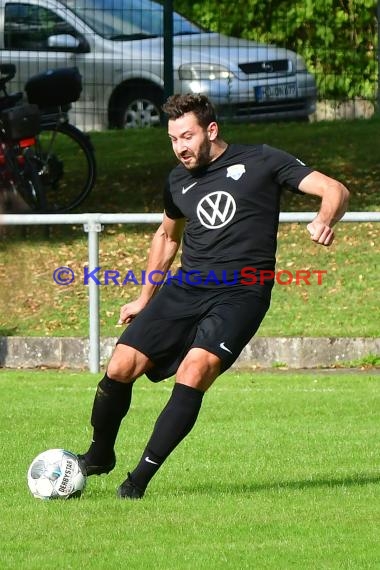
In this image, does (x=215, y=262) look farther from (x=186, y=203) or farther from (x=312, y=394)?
(x=312, y=394)

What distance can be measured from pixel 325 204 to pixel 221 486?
5.39ft

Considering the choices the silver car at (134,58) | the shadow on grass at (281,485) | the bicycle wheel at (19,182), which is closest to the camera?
the shadow on grass at (281,485)

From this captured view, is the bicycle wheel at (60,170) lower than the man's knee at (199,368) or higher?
lower

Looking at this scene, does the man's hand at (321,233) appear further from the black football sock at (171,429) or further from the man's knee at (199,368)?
the black football sock at (171,429)

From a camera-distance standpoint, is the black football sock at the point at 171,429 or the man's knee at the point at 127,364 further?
the man's knee at the point at 127,364

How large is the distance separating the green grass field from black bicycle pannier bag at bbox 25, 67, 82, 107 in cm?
492

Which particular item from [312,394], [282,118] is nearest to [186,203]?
[312,394]

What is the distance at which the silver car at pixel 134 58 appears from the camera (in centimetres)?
1991

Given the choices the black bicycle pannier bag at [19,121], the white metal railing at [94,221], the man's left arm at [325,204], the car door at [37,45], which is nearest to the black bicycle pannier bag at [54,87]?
the black bicycle pannier bag at [19,121]

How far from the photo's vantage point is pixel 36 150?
16141mm

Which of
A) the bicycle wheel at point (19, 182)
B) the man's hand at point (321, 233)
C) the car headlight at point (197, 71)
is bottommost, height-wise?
the bicycle wheel at point (19, 182)

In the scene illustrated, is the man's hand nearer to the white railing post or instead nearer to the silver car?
the white railing post

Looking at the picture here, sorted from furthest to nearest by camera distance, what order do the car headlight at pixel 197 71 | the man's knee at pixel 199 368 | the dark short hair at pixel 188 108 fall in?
the car headlight at pixel 197 71 < the dark short hair at pixel 188 108 < the man's knee at pixel 199 368

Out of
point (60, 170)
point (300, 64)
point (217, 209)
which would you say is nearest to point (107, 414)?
point (217, 209)
